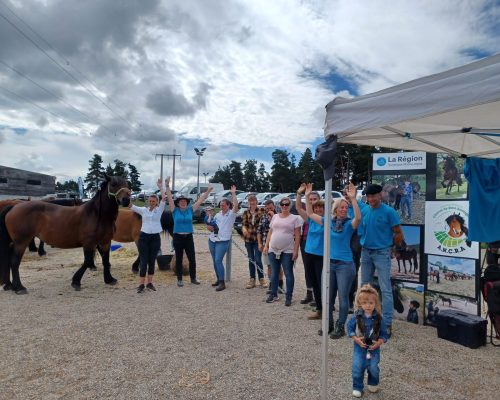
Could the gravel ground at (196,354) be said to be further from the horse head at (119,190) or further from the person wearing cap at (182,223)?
the horse head at (119,190)

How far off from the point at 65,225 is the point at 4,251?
1.10m

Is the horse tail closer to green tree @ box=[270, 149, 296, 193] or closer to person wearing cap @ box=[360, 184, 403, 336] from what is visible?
person wearing cap @ box=[360, 184, 403, 336]

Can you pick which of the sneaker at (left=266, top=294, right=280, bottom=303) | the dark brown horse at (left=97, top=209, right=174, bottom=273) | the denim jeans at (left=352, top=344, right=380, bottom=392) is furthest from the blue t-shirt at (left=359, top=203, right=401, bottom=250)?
the dark brown horse at (left=97, top=209, right=174, bottom=273)

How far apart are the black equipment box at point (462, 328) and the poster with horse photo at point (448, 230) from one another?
745 millimetres

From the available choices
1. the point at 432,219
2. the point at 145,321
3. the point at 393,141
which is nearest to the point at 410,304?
the point at 432,219

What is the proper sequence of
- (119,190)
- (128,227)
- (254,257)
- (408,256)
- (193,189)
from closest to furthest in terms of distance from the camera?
(408,256), (119,190), (254,257), (128,227), (193,189)

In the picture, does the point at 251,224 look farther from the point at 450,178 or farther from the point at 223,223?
the point at 450,178

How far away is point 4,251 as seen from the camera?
21.6 feet

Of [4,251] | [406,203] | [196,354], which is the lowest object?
[196,354]

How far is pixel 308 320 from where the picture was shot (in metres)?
4.96

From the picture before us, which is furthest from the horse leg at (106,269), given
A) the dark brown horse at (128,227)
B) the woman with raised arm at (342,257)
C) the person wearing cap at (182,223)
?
the woman with raised arm at (342,257)

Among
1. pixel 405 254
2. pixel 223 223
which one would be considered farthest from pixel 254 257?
pixel 405 254

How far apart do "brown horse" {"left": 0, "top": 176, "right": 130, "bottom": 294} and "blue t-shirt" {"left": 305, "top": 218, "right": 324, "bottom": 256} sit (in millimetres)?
3411

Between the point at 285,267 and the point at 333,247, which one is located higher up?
the point at 333,247
